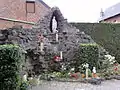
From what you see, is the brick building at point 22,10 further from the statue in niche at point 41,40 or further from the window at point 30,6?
the statue in niche at point 41,40

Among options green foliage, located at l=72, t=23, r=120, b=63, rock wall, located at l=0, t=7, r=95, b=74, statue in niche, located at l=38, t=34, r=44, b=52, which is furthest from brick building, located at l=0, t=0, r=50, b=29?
statue in niche, located at l=38, t=34, r=44, b=52

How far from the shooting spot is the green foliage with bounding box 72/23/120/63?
49.4 ft

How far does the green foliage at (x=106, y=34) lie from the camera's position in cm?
1507

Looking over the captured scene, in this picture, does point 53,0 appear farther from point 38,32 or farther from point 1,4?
point 38,32

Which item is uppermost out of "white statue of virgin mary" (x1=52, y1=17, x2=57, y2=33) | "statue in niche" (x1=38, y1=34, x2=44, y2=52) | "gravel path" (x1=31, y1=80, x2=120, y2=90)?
"white statue of virgin mary" (x1=52, y1=17, x2=57, y2=33)

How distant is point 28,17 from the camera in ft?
66.8

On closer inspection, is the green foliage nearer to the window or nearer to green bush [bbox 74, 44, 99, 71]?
green bush [bbox 74, 44, 99, 71]

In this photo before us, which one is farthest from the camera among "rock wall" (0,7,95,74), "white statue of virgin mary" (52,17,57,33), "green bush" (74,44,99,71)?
"white statue of virgin mary" (52,17,57,33)

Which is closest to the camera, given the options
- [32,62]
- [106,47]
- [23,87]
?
[23,87]

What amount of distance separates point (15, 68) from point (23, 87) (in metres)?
0.82

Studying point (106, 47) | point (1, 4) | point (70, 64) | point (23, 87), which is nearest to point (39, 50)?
point (70, 64)

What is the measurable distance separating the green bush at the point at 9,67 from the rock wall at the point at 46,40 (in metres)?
3.48

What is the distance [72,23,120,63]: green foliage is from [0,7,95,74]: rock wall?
241 cm

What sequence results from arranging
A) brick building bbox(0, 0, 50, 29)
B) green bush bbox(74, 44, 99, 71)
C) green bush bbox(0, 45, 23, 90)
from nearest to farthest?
green bush bbox(0, 45, 23, 90), green bush bbox(74, 44, 99, 71), brick building bbox(0, 0, 50, 29)
